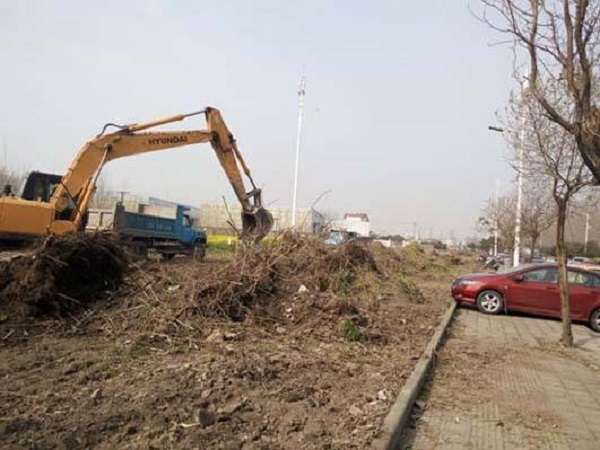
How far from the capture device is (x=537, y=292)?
16.6m

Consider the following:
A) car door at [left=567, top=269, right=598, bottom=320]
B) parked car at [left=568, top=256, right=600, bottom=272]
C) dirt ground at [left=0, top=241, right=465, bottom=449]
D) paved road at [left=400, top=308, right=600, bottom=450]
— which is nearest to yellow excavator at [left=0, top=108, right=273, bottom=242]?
dirt ground at [left=0, top=241, right=465, bottom=449]

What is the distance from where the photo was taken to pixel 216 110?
20031 millimetres

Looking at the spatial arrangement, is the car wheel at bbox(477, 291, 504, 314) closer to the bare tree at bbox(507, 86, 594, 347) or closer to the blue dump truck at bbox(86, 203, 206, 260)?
the bare tree at bbox(507, 86, 594, 347)

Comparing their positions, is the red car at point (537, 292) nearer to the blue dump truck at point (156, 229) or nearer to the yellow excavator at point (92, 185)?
the yellow excavator at point (92, 185)

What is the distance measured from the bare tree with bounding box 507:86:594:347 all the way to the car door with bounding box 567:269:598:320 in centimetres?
355

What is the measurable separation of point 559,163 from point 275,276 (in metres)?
6.58

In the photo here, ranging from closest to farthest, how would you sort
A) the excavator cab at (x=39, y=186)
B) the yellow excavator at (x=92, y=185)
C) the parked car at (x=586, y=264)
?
the yellow excavator at (x=92, y=185) < the excavator cab at (x=39, y=186) < the parked car at (x=586, y=264)

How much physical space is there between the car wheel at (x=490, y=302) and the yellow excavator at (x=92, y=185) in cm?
624

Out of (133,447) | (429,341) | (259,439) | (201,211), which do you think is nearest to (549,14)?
(429,341)

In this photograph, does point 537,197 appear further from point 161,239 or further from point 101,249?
point 101,249

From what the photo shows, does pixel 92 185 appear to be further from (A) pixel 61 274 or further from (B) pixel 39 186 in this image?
(A) pixel 61 274

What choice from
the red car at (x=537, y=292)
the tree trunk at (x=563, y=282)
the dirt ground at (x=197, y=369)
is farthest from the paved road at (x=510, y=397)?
the red car at (x=537, y=292)

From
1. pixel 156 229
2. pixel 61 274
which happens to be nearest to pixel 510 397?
pixel 61 274

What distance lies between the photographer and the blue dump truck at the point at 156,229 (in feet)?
76.3
